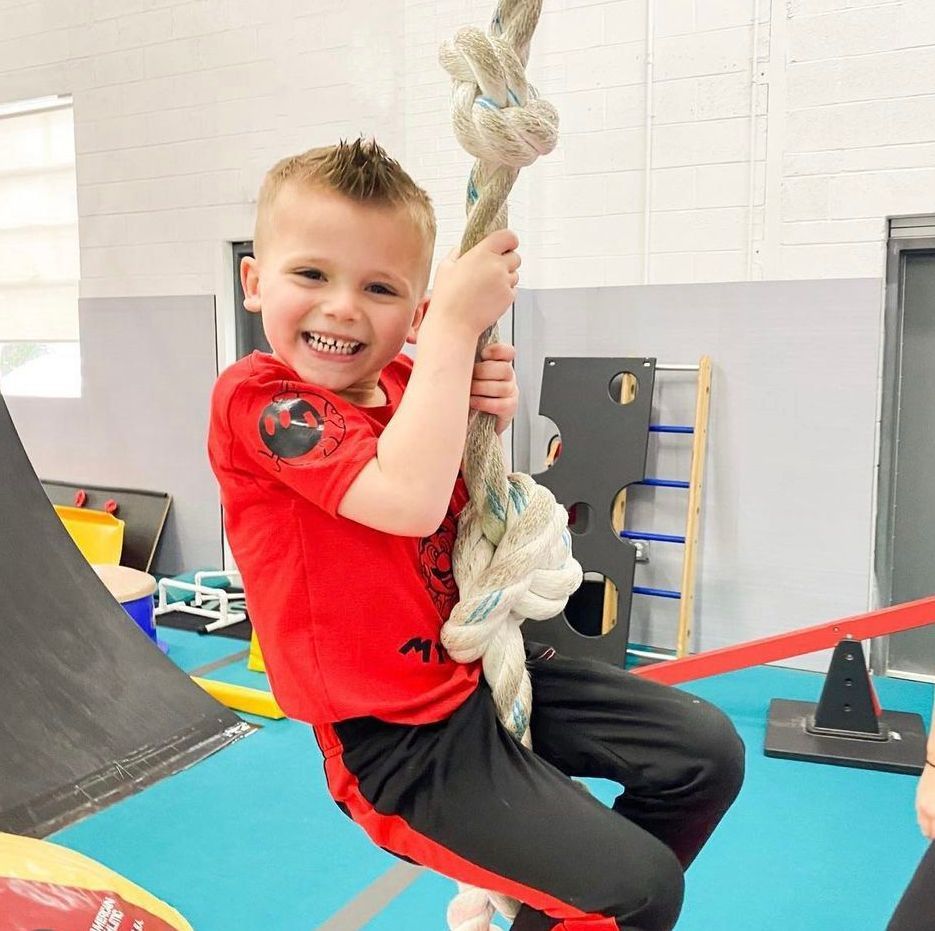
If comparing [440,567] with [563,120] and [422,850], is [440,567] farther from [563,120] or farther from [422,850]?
[563,120]

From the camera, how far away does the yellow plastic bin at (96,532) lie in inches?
209

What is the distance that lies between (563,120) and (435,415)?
3.54m

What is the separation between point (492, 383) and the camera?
112 centimetres

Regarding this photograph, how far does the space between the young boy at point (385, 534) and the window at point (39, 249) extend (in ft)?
17.0

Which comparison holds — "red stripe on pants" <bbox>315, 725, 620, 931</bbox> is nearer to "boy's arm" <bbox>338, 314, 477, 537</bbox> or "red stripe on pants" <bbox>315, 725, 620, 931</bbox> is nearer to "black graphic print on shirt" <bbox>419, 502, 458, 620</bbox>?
"black graphic print on shirt" <bbox>419, 502, 458, 620</bbox>

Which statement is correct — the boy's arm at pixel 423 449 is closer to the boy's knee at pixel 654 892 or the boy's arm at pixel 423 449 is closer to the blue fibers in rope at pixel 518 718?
the blue fibers in rope at pixel 518 718

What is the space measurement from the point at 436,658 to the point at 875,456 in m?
3.01

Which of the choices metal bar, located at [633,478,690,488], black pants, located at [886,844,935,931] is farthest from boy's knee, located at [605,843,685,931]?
metal bar, located at [633,478,690,488]

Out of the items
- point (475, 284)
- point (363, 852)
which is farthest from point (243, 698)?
point (475, 284)

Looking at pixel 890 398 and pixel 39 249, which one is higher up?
pixel 39 249

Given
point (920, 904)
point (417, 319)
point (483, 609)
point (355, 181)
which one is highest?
point (355, 181)

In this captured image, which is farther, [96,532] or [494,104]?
[96,532]

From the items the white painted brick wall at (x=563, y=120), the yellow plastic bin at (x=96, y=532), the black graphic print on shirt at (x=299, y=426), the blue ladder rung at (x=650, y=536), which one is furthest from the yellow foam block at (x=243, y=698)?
the black graphic print on shirt at (x=299, y=426)

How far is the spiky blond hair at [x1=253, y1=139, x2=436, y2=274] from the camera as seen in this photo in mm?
1090
